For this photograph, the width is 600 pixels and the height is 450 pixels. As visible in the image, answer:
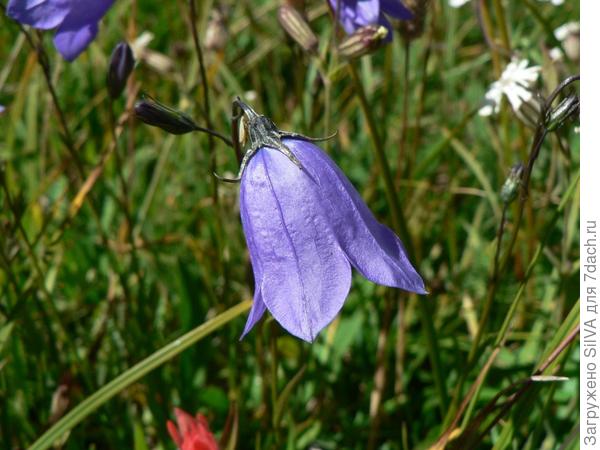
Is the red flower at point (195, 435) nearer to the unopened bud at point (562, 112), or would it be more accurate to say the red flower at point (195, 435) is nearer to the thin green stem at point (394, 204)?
the thin green stem at point (394, 204)

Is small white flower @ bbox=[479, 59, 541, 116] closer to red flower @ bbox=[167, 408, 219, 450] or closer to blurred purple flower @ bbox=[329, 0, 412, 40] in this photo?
blurred purple flower @ bbox=[329, 0, 412, 40]

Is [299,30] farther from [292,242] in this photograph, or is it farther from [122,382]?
[122,382]

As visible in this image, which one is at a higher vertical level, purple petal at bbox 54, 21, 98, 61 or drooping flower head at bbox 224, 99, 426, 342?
purple petal at bbox 54, 21, 98, 61

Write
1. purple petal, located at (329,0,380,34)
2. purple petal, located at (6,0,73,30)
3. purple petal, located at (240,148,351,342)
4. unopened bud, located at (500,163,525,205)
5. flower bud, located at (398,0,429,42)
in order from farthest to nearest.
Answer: flower bud, located at (398,0,429,42) < purple petal, located at (329,0,380,34) < purple petal, located at (6,0,73,30) < unopened bud, located at (500,163,525,205) < purple petal, located at (240,148,351,342)

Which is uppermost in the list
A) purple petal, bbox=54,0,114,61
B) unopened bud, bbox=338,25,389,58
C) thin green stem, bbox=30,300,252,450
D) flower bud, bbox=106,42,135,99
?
purple petal, bbox=54,0,114,61

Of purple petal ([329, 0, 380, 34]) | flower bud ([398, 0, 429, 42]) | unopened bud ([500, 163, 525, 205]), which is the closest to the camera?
unopened bud ([500, 163, 525, 205])

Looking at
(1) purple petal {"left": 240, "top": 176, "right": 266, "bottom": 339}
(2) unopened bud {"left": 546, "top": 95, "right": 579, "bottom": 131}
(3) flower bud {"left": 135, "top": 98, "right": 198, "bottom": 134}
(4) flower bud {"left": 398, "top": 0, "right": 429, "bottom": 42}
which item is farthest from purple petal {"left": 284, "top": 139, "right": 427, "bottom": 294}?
(4) flower bud {"left": 398, "top": 0, "right": 429, "bottom": 42}
